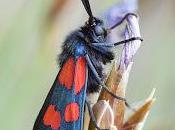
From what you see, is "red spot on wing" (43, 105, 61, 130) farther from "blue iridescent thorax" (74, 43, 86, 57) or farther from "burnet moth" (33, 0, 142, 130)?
"blue iridescent thorax" (74, 43, 86, 57)

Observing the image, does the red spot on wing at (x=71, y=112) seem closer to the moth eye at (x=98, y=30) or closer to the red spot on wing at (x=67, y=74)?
the red spot on wing at (x=67, y=74)

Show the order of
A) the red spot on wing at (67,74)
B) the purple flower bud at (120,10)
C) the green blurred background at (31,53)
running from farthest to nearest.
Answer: the green blurred background at (31,53)
the red spot on wing at (67,74)
the purple flower bud at (120,10)

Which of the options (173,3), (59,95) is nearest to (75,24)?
(59,95)

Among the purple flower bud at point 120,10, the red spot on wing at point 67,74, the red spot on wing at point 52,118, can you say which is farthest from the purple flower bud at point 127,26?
the red spot on wing at point 52,118

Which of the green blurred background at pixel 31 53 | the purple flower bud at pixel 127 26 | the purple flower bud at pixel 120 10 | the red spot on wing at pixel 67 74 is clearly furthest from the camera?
the green blurred background at pixel 31 53

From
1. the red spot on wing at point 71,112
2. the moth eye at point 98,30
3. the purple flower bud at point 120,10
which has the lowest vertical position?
the red spot on wing at point 71,112

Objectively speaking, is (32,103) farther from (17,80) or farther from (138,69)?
(138,69)

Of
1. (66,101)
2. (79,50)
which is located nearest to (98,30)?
(79,50)

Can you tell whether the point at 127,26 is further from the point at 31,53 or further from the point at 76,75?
the point at 31,53
